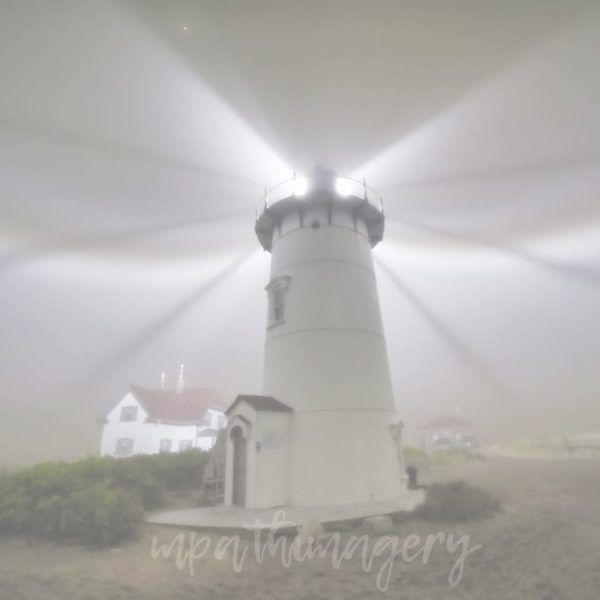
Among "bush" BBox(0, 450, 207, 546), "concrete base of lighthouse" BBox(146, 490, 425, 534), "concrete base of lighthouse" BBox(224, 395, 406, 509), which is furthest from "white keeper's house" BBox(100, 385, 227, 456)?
"bush" BBox(0, 450, 207, 546)

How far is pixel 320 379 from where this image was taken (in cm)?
1257

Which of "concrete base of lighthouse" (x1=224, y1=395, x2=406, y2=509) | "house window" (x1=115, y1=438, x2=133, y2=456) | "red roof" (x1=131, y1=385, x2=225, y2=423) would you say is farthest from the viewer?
"red roof" (x1=131, y1=385, x2=225, y2=423)

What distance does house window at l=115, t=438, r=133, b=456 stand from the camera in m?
28.1

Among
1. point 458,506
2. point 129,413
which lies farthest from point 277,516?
point 129,413

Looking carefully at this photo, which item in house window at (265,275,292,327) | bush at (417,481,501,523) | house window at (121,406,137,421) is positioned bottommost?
bush at (417,481,501,523)

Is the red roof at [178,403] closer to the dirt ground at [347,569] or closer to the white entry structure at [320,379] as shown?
the white entry structure at [320,379]

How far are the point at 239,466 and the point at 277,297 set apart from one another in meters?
Answer: 6.44

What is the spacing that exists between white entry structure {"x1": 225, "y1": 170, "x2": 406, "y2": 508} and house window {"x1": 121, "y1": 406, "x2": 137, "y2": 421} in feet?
67.0

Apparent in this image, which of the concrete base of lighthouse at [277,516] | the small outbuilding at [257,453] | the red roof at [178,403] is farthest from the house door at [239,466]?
the red roof at [178,403]

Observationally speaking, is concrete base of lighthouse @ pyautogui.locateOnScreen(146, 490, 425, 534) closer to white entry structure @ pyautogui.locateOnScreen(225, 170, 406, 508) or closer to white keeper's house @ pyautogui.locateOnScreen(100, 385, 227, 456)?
white entry structure @ pyautogui.locateOnScreen(225, 170, 406, 508)

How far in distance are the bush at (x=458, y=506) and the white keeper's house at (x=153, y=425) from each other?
20.0 m

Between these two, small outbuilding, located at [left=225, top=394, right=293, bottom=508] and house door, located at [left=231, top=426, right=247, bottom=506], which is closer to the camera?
small outbuilding, located at [left=225, top=394, right=293, bottom=508]

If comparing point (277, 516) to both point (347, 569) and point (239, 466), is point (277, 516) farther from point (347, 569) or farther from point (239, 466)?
point (347, 569)

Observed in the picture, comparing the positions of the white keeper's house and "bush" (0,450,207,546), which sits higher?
the white keeper's house
